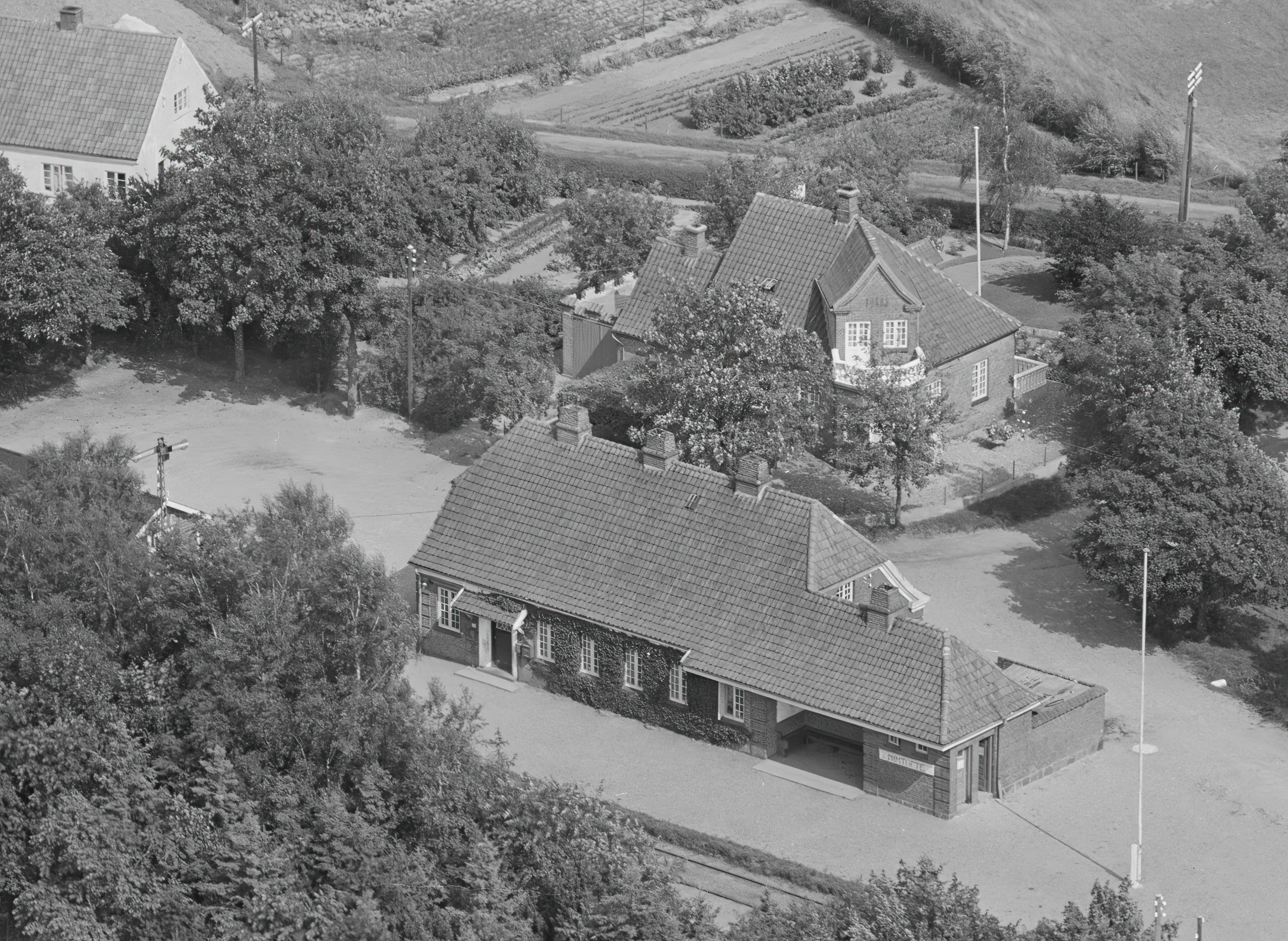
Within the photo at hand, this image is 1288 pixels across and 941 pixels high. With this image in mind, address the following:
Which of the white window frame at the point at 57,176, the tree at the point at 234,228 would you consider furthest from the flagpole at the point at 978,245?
the white window frame at the point at 57,176

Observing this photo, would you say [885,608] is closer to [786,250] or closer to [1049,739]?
[1049,739]

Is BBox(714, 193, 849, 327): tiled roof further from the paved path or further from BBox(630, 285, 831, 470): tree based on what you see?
the paved path

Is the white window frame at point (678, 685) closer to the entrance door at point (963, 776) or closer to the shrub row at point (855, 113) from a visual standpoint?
the entrance door at point (963, 776)

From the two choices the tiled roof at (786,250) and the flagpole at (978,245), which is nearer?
the tiled roof at (786,250)

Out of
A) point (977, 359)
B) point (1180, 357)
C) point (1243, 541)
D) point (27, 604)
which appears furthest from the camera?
point (977, 359)

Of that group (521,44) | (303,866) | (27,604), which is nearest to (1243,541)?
(303,866)

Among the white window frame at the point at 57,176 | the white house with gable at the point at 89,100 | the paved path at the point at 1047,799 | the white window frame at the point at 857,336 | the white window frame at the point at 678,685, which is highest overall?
the white house with gable at the point at 89,100

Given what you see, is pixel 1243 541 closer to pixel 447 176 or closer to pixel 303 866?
pixel 303 866
